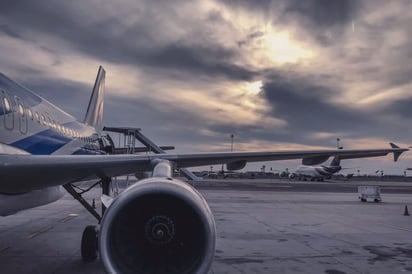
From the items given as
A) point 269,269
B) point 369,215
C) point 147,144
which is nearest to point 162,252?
point 269,269

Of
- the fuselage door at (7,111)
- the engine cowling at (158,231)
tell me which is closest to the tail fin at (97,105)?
the fuselage door at (7,111)

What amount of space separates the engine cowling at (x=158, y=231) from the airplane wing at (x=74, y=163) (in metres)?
1.36

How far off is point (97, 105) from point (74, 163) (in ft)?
29.8

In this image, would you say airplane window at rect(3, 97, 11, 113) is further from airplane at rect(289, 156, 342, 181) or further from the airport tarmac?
airplane at rect(289, 156, 342, 181)

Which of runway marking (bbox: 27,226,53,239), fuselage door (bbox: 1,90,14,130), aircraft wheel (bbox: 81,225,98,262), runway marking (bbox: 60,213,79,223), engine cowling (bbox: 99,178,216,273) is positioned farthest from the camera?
runway marking (bbox: 60,213,79,223)

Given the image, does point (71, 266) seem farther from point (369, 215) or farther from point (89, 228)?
point (369, 215)

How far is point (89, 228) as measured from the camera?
846 centimetres

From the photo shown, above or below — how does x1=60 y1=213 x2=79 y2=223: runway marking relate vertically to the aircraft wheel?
below

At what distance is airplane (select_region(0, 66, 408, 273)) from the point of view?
14.6ft

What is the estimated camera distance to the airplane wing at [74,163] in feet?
16.5

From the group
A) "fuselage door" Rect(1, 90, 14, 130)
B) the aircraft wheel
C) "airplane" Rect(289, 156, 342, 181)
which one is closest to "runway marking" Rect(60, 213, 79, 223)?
the aircraft wheel

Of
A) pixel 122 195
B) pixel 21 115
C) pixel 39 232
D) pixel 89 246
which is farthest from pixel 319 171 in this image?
pixel 122 195

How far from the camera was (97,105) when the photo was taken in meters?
14.3

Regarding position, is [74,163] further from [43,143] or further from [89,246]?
[89,246]
